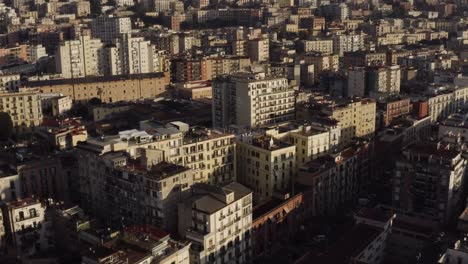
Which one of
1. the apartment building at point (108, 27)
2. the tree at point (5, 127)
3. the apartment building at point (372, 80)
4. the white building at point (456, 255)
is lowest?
the white building at point (456, 255)

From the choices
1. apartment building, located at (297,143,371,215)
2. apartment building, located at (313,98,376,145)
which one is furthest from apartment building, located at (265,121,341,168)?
apartment building, located at (313,98,376,145)

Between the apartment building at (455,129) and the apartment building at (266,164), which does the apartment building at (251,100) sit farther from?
the apartment building at (455,129)

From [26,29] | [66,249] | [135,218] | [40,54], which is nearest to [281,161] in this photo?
[135,218]

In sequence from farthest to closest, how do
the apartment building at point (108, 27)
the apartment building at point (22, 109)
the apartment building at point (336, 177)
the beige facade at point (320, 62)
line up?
the apartment building at point (108, 27), the beige facade at point (320, 62), the apartment building at point (22, 109), the apartment building at point (336, 177)

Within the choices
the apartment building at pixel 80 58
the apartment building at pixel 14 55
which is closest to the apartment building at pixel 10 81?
the apartment building at pixel 80 58

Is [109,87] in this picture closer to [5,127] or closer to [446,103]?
[5,127]

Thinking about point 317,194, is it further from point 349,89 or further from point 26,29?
point 26,29
